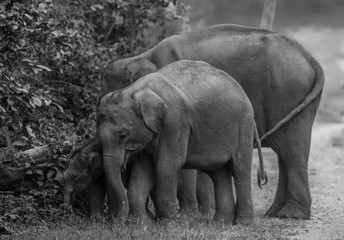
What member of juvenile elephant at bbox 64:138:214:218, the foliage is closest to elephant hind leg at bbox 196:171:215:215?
juvenile elephant at bbox 64:138:214:218

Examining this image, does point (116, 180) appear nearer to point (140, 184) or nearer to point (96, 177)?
point (140, 184)

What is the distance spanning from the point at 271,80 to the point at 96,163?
292 cm

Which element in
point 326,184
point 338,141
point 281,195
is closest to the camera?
point 281,195

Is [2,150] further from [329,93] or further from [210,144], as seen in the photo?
[329,93]

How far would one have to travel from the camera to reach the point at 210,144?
37.1 feet

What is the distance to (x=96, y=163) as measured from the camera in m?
11.1

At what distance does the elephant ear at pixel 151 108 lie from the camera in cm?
1077

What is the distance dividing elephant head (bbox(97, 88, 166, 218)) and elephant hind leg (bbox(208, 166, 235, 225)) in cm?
119

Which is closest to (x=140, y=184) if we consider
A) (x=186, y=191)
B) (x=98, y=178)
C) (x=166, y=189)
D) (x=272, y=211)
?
(x=166, y=189)

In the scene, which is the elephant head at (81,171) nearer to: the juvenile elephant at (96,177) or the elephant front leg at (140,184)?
the juvenile elephant at (96,177)

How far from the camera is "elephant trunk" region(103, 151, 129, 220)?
1073 centimetres

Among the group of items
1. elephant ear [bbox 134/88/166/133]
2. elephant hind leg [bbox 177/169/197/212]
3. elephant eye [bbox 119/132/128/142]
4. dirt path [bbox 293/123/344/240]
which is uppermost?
elephant ear [bbox 134/88/166/133]

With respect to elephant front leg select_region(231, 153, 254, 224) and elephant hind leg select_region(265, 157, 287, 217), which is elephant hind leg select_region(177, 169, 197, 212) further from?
elephant hind leg select_region(265, 157, 287, 217)

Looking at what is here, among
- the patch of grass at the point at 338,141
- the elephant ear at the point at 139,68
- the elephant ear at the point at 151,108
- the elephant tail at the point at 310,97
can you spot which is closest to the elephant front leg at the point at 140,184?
the elephant ear at the point at 151,108
